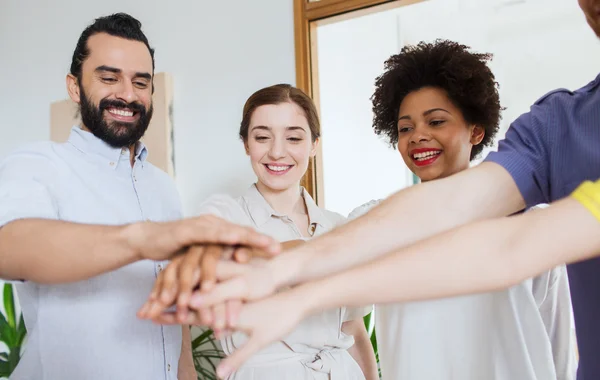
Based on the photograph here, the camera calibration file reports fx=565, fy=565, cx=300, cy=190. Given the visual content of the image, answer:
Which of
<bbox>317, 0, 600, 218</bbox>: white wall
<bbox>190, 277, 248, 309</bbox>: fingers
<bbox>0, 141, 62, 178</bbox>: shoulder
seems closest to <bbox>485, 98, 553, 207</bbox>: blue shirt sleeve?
<bbox>190, 277, 248, 309</bbox>: fingers

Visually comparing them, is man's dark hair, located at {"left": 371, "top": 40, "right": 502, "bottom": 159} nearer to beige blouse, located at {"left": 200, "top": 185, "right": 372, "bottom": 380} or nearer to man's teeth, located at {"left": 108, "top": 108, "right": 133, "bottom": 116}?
beige blouse, located at {"left": 200, "top": 185, "right": 372, "bottom": 380}

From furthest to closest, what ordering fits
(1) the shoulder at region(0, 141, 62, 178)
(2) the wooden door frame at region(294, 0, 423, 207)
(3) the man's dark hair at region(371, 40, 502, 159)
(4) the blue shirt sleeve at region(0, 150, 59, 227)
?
(2) the wooden door frame at region(294, 0, 423, 207), (3) the man's dark hair at region(371, 40, 502, 159), (1) the shoulder at region(0, 141, 62, 178), (4) the blue shirt sleeve at region(0, 150, 59, 227)

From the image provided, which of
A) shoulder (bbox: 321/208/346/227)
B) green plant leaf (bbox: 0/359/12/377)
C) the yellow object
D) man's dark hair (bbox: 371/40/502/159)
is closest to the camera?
the yellow object

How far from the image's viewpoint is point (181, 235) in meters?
1.03

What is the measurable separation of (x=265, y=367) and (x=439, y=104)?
0.90m

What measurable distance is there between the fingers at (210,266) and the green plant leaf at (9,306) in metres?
1.61

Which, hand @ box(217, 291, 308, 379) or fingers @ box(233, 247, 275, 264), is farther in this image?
fingers @ box(233, 247, 275, 264)

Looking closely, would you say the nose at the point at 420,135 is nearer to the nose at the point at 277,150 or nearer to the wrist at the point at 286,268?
the nose at the point at 277,150

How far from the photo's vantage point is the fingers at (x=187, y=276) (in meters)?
0.91

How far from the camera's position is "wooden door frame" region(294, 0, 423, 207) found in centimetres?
251

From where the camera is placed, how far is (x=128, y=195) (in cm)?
153

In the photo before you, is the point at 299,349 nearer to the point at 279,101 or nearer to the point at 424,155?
the point at 424,155

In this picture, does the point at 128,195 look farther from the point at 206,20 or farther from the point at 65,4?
the point at 65,4

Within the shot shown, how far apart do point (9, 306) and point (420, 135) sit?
177 centimetres
